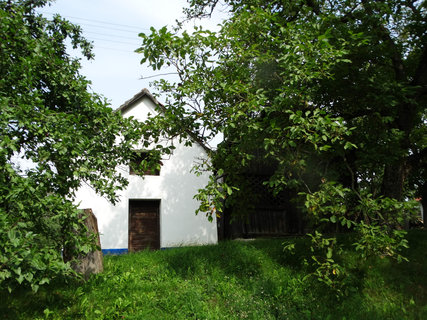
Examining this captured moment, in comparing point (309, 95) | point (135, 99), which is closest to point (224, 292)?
point (309, 95)

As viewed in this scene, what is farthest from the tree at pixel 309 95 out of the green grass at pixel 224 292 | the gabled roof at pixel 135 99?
the gabled roof at pixel 135 99

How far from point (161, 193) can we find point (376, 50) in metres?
9.40

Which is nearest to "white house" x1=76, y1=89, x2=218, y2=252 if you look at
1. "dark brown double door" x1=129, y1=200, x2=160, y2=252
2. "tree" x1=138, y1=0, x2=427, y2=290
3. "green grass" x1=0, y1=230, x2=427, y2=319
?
"dark brown double door" x1=129, y1=200, x2=160, y2=252

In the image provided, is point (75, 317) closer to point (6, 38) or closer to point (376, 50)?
point (6, 38)

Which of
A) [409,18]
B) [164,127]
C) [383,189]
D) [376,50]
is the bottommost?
[383,189]

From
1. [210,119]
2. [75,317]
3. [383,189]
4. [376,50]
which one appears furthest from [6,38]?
[383,189]

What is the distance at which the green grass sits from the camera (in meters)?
6.79

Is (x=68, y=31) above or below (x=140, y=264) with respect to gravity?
above

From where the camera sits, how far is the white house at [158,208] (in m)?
13.9

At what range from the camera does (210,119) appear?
7484 millimetres

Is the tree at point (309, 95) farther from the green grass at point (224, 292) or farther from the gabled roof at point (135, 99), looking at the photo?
the gabled roof at point (135, 99)

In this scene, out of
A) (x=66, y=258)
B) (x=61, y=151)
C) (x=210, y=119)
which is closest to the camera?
(x=61, y=151)

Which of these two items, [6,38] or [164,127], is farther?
[164,127]

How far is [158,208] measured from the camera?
588 inches
